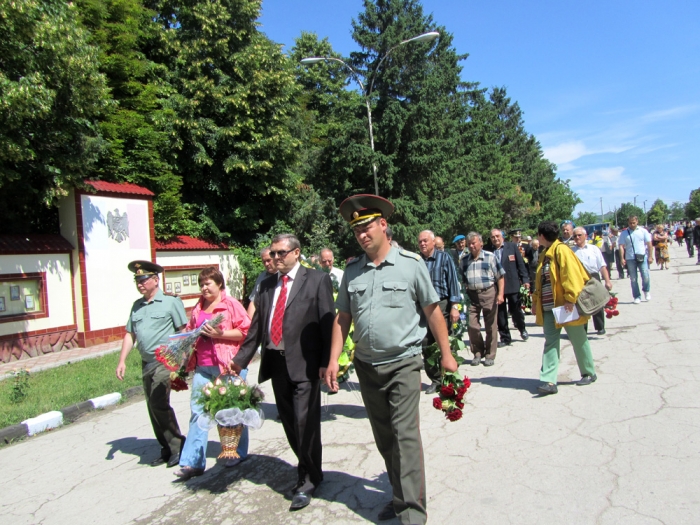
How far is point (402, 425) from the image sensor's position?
3.17m

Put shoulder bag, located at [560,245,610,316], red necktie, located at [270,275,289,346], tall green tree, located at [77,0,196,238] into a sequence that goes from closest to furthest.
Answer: red necktie, located at [270,275,289,346] < shoulder bag, located at [560,245,610,316] < tall green tree, located at [77,0,196,238]

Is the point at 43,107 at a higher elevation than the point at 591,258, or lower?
higher

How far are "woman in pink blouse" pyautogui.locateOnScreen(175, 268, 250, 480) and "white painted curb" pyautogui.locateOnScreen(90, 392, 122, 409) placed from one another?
138 inches

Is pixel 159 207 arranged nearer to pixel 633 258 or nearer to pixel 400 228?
pixel 400 228

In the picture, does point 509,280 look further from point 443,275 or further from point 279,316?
point 279,316

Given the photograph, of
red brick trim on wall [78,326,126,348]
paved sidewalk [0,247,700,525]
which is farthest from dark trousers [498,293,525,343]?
red brick trim on wall [78,326,126,348]

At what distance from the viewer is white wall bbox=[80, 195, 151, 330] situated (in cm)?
1270

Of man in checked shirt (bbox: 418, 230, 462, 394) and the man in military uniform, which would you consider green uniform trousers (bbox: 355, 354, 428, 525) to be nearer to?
the man in military uniform

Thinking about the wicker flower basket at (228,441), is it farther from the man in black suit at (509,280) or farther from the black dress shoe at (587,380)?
the man in black suit at (509,280)

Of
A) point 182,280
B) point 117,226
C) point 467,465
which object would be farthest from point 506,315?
point 182,280

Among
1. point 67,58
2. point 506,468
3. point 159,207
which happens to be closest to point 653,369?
point 506,468

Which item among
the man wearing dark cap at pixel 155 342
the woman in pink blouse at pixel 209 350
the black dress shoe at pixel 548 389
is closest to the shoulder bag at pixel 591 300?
the black dress shoe at pixel 548 389

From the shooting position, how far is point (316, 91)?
107 feet

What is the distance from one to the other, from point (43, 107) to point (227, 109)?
8882mm
